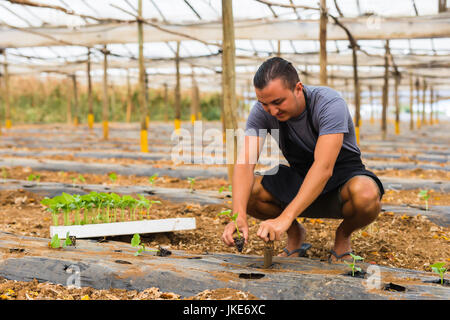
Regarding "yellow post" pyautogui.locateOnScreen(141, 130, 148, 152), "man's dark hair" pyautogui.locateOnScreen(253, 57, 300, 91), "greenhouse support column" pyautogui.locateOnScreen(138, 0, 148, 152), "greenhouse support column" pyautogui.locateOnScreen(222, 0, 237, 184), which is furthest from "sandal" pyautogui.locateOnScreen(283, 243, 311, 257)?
"yellow post" pyautogui.locateOnScreen(141, 130, 148, 152)

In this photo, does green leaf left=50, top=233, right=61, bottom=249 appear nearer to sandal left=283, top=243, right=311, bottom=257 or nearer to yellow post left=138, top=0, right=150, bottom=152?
sandal left=283, top=243, right=311, bottom=257

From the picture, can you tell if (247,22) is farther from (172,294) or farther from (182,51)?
(172,294)

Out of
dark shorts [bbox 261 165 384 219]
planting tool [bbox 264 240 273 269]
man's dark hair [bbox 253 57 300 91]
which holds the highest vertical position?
man's dark hair [bbox 253 57 300 91]

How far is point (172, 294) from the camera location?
6.40 ft

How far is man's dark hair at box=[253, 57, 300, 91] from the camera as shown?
2.12 metres

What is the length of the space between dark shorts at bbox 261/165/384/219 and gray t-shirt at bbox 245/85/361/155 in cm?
23

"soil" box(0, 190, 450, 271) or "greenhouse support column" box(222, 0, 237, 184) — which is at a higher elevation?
"greenhouse support column" box(222, 0, 237, 184)

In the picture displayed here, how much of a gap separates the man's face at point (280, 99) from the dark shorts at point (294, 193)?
1.45 feet

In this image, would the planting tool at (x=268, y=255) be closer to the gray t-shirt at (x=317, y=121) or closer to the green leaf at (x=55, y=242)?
the gray t-shirt at (x=317, y=121)

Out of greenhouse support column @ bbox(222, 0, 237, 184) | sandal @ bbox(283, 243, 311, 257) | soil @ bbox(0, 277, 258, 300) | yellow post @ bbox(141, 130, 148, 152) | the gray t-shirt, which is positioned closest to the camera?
soil @ bbox(0, 277, 258, 300)

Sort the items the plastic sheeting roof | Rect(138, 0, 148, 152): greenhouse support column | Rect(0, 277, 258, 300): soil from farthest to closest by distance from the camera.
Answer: the plastic sheeting roof, Rect(138, 0, 148, 152): greenhouse support column, Rect(0, 277, 258, 300): soil

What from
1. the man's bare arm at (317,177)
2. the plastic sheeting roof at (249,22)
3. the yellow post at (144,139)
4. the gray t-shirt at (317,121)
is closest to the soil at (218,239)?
the man's bare arm at (317,177)

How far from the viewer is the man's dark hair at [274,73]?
2.12m
